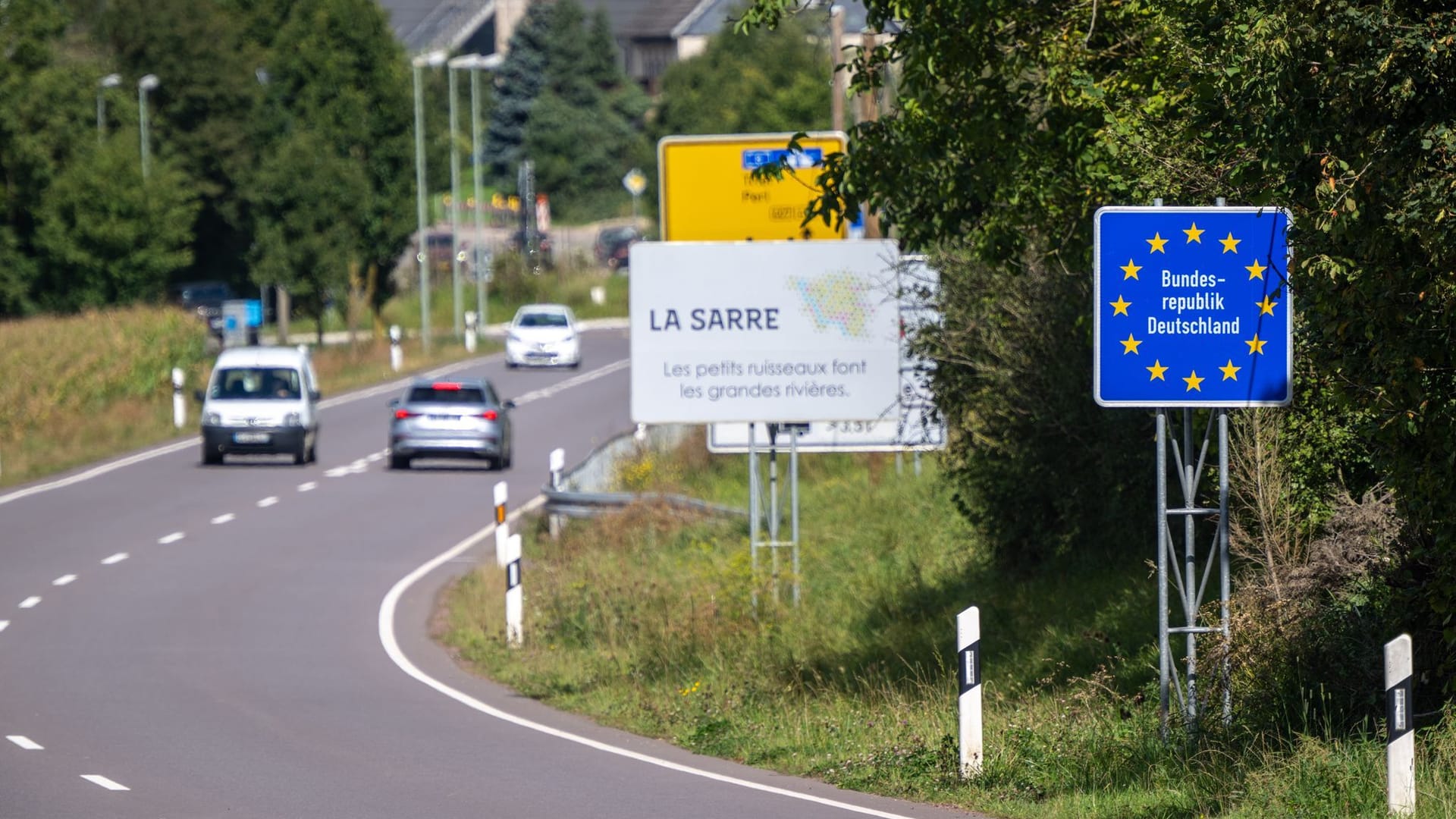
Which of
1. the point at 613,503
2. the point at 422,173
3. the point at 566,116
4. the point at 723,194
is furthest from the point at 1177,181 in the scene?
the point at 566,116

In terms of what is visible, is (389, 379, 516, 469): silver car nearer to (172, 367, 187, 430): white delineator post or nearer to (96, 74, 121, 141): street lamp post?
(172, 367, 187, 430): white delineator post

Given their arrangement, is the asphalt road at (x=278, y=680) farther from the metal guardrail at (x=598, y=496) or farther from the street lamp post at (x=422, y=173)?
the street lamp post at (x=422, y=173)

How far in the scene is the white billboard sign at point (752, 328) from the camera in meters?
17.3

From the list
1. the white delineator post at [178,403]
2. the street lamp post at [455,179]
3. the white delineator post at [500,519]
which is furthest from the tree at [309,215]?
the white delineator post at [500,519]

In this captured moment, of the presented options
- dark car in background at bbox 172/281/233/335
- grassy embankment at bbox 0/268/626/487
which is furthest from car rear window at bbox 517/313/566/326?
dark car in background at bbox 172/281/233/335

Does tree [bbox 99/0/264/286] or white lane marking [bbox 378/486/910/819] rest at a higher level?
tree [bbox 99/0/264/286]

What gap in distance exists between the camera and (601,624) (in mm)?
17203

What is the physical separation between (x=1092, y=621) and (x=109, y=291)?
50741 mm

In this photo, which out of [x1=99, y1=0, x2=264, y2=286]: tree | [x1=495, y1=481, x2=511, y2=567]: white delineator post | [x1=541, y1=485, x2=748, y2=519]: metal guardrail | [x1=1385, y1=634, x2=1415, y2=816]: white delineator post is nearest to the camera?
[x1=1385, y1=634, x2=1415, y2=816]: white delineator post

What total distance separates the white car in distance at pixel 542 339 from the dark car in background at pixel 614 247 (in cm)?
2281

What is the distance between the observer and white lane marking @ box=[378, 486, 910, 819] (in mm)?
10562

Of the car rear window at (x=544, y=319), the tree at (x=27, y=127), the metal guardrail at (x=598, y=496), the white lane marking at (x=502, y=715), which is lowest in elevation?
the white lane marking at (x=502, y=715)

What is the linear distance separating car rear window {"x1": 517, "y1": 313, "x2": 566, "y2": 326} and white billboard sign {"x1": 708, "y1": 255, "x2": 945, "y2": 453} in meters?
30.8

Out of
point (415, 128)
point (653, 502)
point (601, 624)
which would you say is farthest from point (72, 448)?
point (415, 128)
